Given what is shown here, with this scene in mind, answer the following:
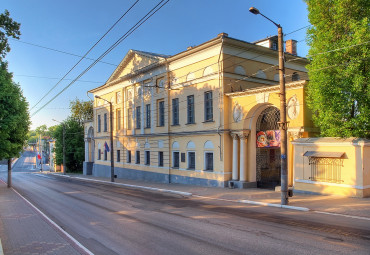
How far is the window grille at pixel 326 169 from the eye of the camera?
14.9m

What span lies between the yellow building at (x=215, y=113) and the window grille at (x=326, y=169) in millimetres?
1968

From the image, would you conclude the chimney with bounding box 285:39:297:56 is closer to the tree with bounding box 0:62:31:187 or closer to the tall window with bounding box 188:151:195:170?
the tall window with bounding box 188:151:195:170

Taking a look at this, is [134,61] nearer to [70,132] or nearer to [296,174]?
[296,174]

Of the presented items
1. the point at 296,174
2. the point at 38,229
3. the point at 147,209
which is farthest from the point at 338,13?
the point at 38,229

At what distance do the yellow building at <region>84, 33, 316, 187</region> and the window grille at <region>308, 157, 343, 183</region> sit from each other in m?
1.97

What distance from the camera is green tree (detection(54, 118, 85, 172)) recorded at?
169ft

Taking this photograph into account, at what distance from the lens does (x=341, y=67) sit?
48.3ft

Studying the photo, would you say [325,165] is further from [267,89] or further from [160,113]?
[160,113]

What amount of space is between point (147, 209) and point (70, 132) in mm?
42206

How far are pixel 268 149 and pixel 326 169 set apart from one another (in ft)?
20.8

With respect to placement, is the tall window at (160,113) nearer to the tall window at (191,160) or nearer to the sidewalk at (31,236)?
the tall window at (191,160)

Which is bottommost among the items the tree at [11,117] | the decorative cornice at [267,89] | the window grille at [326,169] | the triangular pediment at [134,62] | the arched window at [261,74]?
the window grille at [326,169]

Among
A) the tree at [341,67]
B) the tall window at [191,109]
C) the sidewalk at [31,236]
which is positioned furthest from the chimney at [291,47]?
the sidewalk at [31,236]

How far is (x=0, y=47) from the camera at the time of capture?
11.4 m
